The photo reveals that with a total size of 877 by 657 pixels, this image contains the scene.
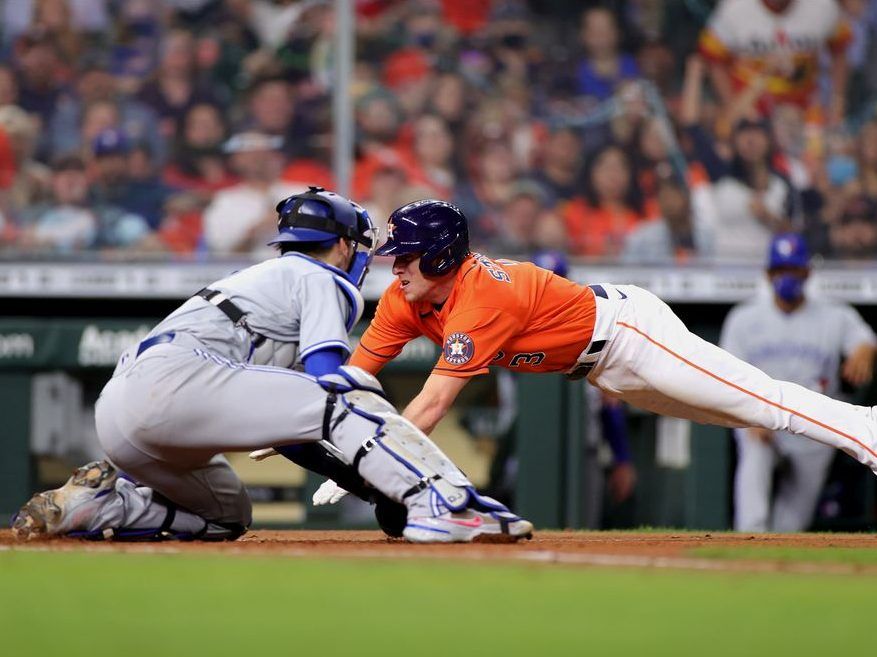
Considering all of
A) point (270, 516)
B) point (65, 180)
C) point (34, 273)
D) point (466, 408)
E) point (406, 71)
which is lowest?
point (270, 516)

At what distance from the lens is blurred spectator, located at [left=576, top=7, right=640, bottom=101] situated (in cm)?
1053

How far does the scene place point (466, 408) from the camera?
1017cm

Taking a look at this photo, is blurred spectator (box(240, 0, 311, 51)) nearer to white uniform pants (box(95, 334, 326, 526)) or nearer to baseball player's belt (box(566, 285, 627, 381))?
baseball player's belt (box(566, 285, 627, 381))

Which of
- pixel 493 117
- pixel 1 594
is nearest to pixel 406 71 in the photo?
pixel 493 117

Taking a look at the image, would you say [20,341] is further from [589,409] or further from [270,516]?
[589,409]

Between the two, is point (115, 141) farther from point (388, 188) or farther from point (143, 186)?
point (388, 188)

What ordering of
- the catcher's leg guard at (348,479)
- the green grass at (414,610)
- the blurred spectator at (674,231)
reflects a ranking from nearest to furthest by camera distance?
the green grass at (414,610), the catcher's leg guard at (348,479), the blurred spectator at (674,231)

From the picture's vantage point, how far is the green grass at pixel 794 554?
4.74 meters

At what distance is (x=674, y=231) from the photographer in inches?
405

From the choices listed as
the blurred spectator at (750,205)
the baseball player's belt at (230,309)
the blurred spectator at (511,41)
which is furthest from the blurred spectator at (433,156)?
the baseball player's belt at (230,309)

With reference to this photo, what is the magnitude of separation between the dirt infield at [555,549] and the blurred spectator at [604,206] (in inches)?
165

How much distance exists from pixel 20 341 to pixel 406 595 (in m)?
6.83

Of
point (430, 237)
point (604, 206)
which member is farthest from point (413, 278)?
point (604, 206)

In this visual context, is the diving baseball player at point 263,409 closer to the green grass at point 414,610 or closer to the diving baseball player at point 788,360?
the green grass at point 414,610
